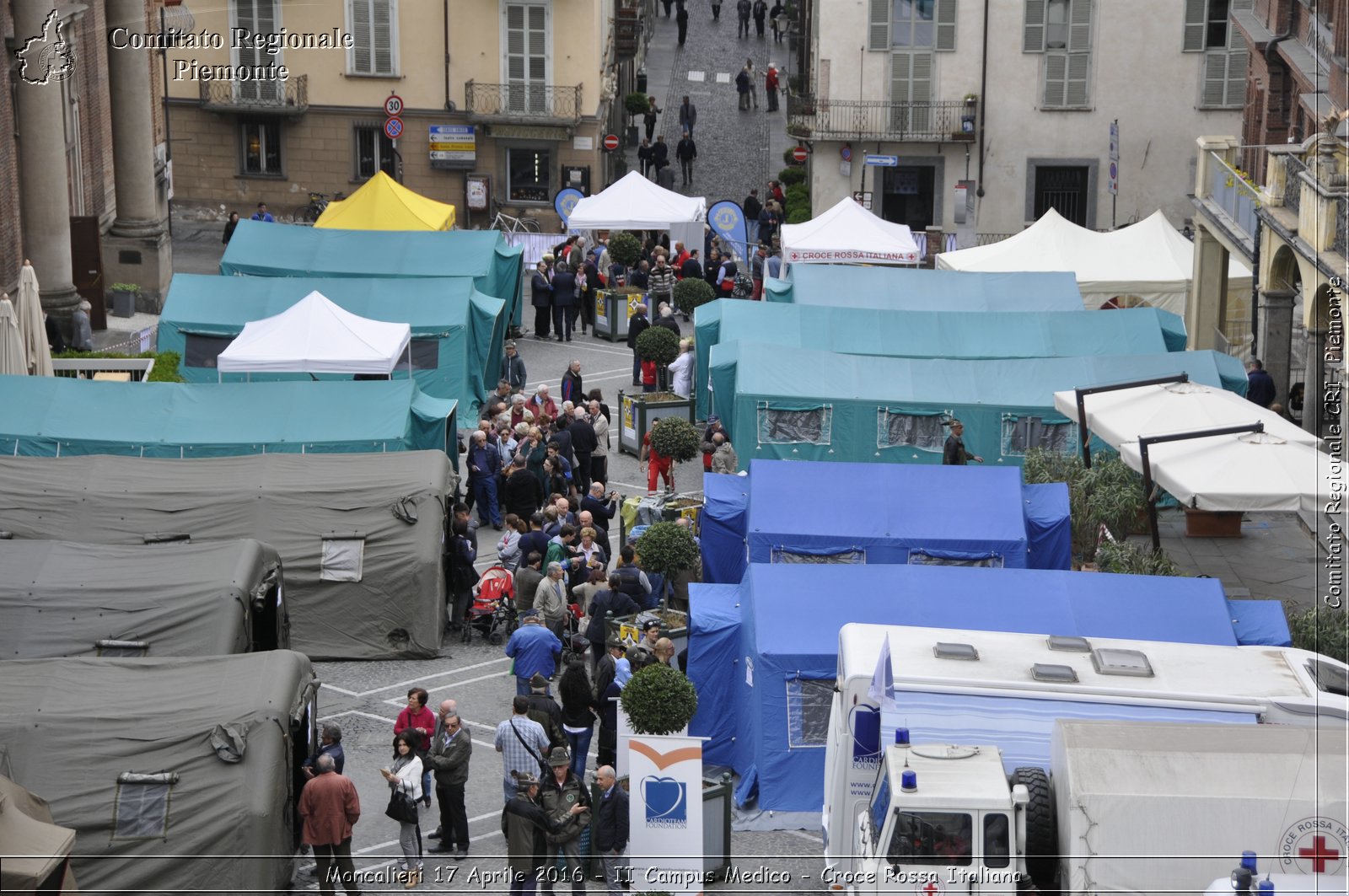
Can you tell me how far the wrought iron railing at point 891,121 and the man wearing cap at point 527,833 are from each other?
30.5m

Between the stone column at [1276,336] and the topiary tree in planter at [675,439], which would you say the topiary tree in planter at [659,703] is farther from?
the stone column at [1276,336]

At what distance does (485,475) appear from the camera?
23.0 meters

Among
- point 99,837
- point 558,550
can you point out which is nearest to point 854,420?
point 558,550

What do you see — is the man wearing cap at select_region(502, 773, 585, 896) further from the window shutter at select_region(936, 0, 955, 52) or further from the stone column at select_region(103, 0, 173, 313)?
the window shutter at select_region(936, 0, 955, 52)

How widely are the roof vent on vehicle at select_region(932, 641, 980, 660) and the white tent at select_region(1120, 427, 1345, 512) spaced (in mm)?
5431

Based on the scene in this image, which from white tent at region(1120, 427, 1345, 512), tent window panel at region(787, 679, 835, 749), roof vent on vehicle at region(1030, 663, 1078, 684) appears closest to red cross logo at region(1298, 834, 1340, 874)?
roof vent on vehicle at region(1030, 663, 1078, 684)

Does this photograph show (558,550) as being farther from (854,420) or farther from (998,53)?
(998,53)

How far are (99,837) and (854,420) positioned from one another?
13.1 m

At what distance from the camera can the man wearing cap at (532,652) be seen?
16.7 meters

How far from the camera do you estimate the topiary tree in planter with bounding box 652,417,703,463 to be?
23.5 m

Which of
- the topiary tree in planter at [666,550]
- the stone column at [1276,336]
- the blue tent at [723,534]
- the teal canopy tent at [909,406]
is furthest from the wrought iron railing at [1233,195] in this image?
the topiary tree in planter at [666,550]

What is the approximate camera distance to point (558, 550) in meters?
19.6

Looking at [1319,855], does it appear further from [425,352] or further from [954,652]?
[425,352]

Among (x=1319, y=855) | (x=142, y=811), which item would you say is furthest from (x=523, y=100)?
(x=1319, y=855)
